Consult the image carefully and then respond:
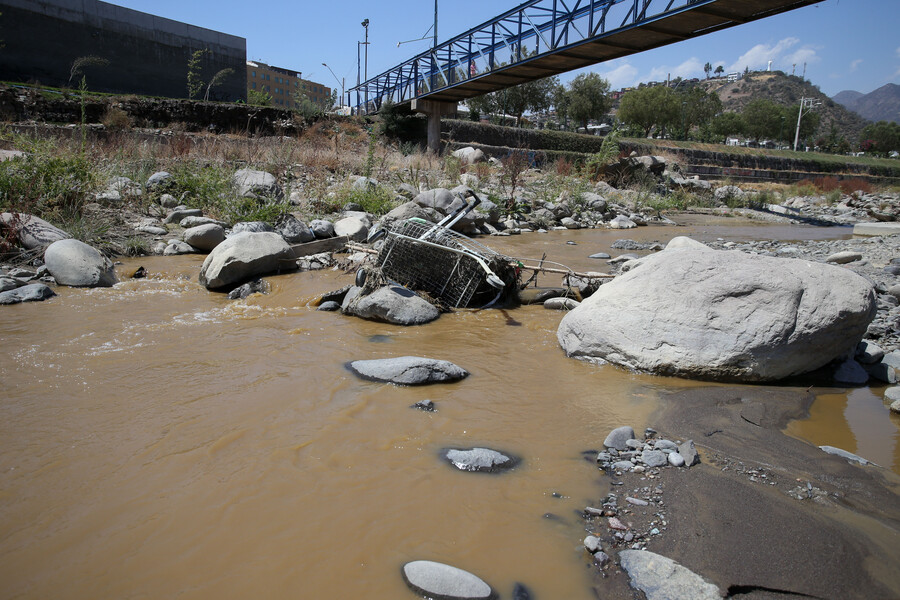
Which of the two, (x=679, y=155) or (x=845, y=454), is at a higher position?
(x=679, y=155)

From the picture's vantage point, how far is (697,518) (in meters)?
2.36

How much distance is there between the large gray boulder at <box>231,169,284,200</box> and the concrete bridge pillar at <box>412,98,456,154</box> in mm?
12262

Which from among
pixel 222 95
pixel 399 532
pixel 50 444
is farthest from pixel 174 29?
pixel 399 532

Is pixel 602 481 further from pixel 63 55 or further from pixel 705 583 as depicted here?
pixel 63 55

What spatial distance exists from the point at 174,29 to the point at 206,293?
21307 millimetres

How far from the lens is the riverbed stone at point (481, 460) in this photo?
2.80 m

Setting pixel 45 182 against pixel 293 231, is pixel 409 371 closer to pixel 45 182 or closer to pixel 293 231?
pixel 293 231

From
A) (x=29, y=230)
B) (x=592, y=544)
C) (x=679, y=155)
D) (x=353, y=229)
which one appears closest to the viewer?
(x=592, y=544)

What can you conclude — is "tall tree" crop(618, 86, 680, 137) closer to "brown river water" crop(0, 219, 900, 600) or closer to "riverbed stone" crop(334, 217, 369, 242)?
"riverbed stone" crop(334, 217, 369, 242)

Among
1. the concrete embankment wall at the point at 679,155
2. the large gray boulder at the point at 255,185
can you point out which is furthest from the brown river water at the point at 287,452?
the concrete embankment wall at the point at 679,155

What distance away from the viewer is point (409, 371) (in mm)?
3865

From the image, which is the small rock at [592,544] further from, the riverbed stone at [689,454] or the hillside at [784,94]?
the hillside at [784,94]

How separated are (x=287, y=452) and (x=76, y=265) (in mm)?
4999

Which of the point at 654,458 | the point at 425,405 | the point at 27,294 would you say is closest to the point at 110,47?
the point at 27,294
